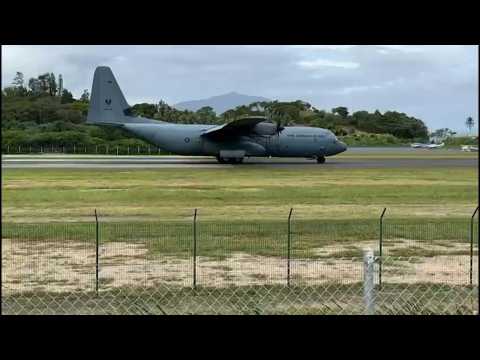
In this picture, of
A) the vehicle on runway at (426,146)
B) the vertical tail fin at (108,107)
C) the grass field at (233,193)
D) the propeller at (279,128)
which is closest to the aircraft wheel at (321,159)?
the propeller at (279,128)

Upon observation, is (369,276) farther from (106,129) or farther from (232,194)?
(106,129)

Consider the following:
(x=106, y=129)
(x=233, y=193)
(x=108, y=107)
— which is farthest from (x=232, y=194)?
(x=106, y=129)

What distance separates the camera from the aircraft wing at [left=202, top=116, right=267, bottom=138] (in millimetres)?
41941

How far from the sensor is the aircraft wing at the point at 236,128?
4194cm

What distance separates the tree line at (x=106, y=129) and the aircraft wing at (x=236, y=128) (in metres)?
19.9

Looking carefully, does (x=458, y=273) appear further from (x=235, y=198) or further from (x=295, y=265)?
(x=235, y=198)

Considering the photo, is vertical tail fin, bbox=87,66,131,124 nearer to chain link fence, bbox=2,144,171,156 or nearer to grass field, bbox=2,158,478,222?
grass field, bbox=2,158,478,222

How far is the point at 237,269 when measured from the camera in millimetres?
11805

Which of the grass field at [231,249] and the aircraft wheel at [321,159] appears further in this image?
the aircraft wheel at [321,159]

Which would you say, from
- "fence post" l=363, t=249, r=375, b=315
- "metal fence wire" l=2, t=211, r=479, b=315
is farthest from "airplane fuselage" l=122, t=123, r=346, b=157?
"fence post" l=363, t=249, r=375, b=315

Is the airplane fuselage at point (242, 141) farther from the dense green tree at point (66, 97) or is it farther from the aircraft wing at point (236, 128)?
the dense green tree at point (66, 97)

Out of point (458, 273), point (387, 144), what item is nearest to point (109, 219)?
point (458, 273)

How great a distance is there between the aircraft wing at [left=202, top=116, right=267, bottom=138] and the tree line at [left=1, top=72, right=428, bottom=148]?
19.9 meters

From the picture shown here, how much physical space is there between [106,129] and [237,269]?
54265 mm
